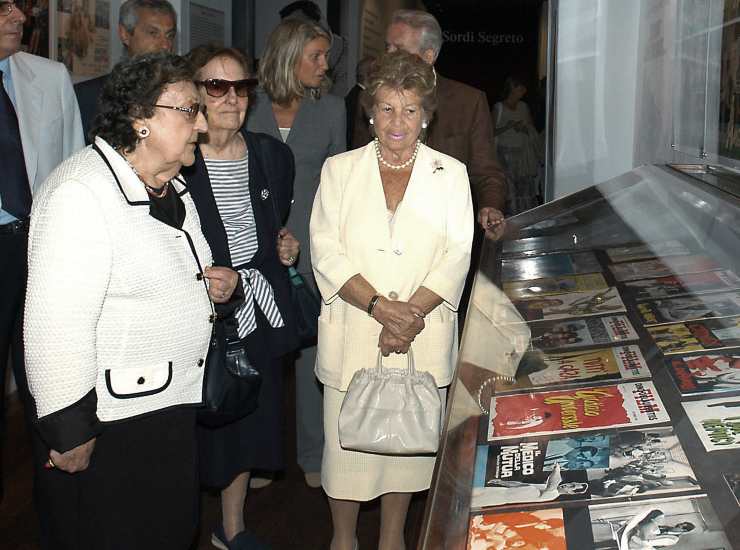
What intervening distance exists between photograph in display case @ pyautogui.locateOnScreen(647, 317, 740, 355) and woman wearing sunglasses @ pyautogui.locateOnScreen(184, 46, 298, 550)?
4.93 ft

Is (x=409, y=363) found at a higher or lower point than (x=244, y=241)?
lower

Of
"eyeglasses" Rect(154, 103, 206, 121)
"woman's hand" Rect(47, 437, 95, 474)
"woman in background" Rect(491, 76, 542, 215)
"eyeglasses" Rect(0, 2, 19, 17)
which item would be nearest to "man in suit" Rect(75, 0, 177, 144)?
"eyeglasses" Rect(0, 2, 19, 17)

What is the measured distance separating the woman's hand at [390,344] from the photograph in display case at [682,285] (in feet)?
2.94

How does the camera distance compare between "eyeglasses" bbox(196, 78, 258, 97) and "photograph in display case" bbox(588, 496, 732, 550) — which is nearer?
"photograph in display case" bbox(588, 496, 732, 550)

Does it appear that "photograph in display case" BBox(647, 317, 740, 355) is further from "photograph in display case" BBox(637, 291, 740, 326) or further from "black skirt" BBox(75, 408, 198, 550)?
"black skirt" BBox(75, 408, 198, 550)

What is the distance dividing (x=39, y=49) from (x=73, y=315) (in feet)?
10.7

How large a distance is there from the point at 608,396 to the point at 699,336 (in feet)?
0.59

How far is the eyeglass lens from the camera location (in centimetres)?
286

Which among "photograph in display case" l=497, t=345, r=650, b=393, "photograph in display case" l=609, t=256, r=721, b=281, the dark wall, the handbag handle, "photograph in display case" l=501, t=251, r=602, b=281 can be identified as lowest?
the handbag handle

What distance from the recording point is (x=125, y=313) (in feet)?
6.92

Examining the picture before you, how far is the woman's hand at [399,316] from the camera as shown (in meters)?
2.75

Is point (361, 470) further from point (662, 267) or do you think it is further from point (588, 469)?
point (588, 469)

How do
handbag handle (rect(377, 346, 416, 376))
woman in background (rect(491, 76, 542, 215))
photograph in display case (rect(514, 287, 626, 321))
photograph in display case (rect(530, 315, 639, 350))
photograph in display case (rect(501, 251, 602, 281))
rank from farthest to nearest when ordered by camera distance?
woman in background (rect(491, 76, 542, 215)), handbag handle (rect(377, 346, 416, 376)), photograph in display case (rect(501, 251, 602, 281)), photograph in display case (rect(514, 287, 626, 321)), photograph in display case (rect(530, 315, 639, 350))

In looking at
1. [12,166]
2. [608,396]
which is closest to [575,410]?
[608,396]
